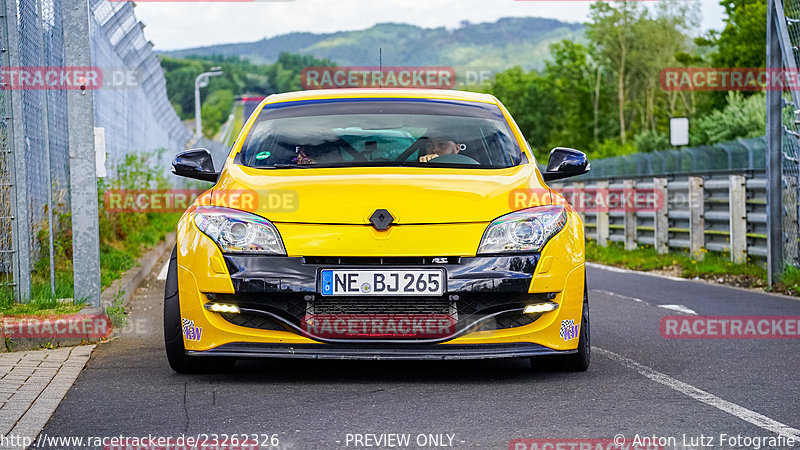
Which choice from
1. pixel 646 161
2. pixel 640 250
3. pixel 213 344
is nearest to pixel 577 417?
pixel 213 344

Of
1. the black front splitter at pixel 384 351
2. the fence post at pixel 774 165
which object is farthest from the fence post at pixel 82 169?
the fence post at pixel 774 165

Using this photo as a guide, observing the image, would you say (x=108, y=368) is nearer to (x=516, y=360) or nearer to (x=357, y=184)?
(x=357, y=184)

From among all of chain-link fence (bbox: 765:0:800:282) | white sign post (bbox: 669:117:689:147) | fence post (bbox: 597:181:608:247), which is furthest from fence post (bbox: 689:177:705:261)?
white sign post (bbox: 669:117:689:147)

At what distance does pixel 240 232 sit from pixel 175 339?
715 millimetres

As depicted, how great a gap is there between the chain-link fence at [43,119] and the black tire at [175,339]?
2.61m

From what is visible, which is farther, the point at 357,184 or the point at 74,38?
the point at 74,38

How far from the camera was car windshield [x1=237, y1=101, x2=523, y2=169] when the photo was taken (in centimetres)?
659

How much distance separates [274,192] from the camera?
5.93m

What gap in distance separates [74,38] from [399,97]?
290cm

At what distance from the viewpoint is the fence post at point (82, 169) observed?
8562 mm

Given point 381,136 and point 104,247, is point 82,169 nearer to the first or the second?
point 381,136

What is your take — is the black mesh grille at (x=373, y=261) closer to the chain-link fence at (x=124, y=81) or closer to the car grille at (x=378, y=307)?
the car grille at (x=378, y=307)

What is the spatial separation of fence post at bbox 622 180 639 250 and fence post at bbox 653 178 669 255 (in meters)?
1.35

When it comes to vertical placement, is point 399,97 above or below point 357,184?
above
